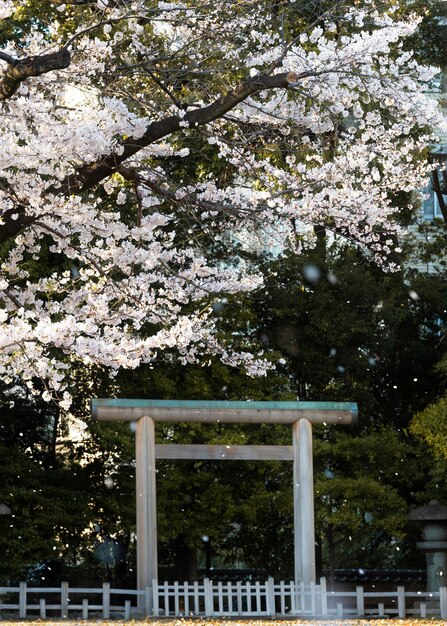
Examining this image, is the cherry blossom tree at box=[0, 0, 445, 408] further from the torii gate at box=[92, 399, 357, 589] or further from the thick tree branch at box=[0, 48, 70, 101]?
the torii gate at box=[92, 399, 357, 589]

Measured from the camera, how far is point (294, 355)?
58.5ft

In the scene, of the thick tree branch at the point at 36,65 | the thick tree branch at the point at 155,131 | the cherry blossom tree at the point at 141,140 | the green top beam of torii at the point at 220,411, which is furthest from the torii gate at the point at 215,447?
the thick tree branch at the point at 36,65

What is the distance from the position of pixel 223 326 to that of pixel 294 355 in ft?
5.42

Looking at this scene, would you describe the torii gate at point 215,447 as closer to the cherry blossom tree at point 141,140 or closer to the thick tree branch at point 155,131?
the cherry blossom tree at point 141,140

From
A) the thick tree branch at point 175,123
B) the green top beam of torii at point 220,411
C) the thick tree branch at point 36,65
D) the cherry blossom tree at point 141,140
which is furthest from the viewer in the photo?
the green top beam of torii at point 220,411

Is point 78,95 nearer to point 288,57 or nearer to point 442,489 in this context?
point 288,57

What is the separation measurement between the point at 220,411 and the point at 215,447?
1.28 feet

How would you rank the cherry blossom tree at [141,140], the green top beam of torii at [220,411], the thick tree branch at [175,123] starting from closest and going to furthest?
the thick tree branch at [175,123], the cherry blossom tree at [141,140], the green top beam of torii at [220,411]

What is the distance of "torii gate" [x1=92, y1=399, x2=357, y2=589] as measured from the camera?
1066cm

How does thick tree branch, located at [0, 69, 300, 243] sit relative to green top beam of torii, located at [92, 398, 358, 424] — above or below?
above

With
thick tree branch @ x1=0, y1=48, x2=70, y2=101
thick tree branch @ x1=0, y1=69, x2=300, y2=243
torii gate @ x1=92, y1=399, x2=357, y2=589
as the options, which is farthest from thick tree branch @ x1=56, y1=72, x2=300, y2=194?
torii gate @ x1=92, y1=399, x2=357, y2=589

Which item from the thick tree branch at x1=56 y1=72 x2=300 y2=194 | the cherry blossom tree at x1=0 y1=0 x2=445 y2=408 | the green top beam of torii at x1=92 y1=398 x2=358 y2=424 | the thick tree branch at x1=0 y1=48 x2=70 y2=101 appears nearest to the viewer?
the thick tree branch at x1=0 y1=48 x2=70 y2=101

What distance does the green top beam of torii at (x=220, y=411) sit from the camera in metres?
10.6

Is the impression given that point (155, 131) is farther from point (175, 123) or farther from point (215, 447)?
point (215, 447)
